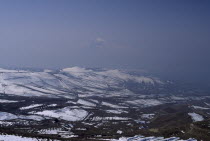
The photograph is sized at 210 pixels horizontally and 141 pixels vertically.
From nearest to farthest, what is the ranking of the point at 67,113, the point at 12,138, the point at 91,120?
the point at 12,138, the point at 91,120, the point at 67,113

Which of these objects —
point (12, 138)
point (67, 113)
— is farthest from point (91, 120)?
point (12, 138)

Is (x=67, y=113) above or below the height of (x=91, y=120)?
below

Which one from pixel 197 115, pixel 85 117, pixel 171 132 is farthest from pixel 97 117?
pixel 171 132

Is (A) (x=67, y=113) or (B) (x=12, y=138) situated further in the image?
(A) (x=67, y=113)

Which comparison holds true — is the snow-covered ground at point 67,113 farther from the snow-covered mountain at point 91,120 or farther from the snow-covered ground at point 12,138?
the snow-covered ground at point 12,138

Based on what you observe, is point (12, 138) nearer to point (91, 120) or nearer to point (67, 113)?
point (91, 120)

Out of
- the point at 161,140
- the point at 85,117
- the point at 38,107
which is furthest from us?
the point at 38,107

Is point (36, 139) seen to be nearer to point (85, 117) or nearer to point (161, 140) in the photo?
point (161, 140)

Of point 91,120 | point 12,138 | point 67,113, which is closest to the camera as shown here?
point 12,138

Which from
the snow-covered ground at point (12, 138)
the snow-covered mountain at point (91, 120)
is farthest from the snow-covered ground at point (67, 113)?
the snow-covered ground at point (12, 138)

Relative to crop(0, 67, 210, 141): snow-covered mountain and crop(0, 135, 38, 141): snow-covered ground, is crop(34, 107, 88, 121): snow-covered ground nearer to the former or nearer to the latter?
crop(0, 67, 210, 141): snow-covered mountain

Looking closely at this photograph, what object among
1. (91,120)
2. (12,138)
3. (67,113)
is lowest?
(67,113)
